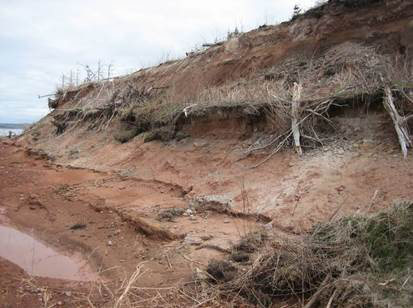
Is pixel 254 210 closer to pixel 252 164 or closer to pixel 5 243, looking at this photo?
pixel 252 164

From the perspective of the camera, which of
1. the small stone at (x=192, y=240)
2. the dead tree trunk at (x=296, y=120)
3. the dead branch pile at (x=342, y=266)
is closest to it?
the dead branch pile at (x=342, y=266)

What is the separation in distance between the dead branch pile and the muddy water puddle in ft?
6.19

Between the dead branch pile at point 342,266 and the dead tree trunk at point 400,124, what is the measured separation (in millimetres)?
1997

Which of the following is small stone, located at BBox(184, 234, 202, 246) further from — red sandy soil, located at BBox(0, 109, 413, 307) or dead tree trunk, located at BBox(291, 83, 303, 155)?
dead tree trunk, located at BBox(291, 83, 303, 155)

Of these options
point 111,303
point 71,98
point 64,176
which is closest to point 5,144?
point 71,98

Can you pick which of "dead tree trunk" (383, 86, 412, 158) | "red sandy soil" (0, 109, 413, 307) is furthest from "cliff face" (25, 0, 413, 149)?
"red sandy soil" (0, 109, 413, 307)

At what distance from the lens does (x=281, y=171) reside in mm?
6684

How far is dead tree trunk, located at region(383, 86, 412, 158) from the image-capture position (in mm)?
5844

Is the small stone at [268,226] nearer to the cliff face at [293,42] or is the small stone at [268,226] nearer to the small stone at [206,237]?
the small stone at [206,237]

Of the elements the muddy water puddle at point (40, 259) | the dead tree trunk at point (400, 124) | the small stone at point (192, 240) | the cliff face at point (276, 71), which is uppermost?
the cliff face at point (276, 71)

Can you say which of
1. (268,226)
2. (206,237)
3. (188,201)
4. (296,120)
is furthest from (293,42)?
(206,237)

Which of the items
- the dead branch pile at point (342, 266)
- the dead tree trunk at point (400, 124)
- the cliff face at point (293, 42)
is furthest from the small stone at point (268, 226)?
the cliff face at point (293, 42)

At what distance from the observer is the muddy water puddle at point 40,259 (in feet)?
16.8

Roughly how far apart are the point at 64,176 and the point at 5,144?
35.5 feet
